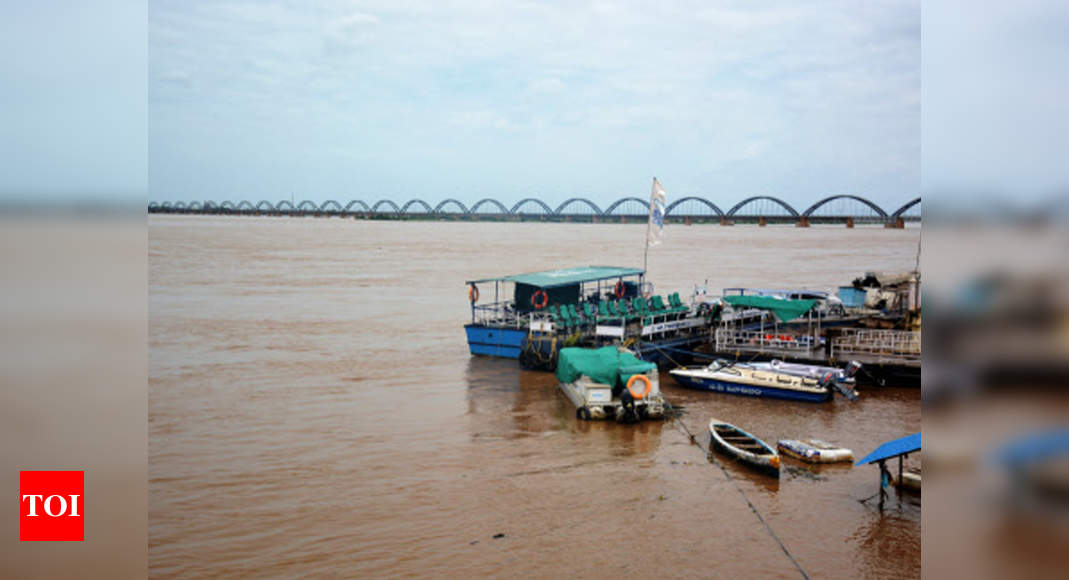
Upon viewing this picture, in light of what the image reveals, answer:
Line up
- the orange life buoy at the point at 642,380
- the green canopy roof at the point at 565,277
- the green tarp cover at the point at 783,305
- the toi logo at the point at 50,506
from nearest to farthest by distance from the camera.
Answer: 1. the toi logo at the point at 50,506
2. the orange life buoy at the point at 642,380
3. the green tarp cover at the point at 783,305
4. the green canopy roof at the point at 565,277

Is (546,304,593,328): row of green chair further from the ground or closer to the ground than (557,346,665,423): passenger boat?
further from the ground

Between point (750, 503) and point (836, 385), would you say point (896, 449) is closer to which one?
point (750, 503)

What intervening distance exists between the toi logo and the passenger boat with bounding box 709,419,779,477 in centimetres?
939

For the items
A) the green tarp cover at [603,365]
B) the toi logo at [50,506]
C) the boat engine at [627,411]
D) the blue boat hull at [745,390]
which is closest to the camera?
the toi logo at [50,506]

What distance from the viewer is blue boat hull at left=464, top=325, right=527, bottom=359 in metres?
20.2

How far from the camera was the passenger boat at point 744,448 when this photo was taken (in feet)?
37.0

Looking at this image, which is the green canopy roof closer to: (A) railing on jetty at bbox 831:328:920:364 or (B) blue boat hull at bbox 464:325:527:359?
(B) blue boat hull at bbox 464:325:527:359

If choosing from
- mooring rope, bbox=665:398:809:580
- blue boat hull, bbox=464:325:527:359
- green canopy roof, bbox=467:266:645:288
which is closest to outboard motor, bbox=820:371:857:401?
mooring rope, bbox=665:398:809:580

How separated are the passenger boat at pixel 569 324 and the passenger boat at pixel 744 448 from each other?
6113 mm

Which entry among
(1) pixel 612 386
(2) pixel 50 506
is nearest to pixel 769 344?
(1) pixel 612 386

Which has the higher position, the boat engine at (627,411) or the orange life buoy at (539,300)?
the orange life buoy at (539,300)

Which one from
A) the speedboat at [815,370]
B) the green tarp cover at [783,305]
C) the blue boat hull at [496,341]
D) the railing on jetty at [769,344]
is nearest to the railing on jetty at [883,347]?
the railing on jetty at [769,344]

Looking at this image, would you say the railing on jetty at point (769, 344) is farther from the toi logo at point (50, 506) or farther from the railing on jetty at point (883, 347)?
the toi logo at point (50, 506)

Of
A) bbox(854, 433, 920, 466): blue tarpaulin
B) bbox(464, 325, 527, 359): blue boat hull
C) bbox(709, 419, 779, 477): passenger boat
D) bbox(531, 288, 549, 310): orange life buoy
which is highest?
bbox(531, 288, 549, 310): orange life buoy
